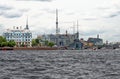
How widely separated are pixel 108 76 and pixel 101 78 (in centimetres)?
213

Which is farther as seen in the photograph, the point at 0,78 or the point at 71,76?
the point at 71,76

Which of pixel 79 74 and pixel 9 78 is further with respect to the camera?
pixel 79 74

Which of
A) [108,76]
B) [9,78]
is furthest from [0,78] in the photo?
[108,76]

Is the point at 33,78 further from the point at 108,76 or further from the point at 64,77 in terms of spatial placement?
the point at 108,76

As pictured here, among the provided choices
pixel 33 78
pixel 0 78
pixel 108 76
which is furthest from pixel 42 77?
pixel 108 76

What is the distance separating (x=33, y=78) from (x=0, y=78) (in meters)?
3.12

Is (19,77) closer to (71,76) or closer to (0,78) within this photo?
(0,78)

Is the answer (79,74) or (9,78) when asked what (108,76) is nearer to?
(79,74)

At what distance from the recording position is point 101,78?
129 ft

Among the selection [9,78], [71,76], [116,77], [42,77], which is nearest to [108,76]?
[116,77]

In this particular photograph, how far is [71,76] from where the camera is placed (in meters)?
41.3

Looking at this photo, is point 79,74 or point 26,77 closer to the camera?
point 26,77

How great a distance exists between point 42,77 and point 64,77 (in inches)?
83.1

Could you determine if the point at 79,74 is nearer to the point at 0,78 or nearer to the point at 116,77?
the point at 116,77
